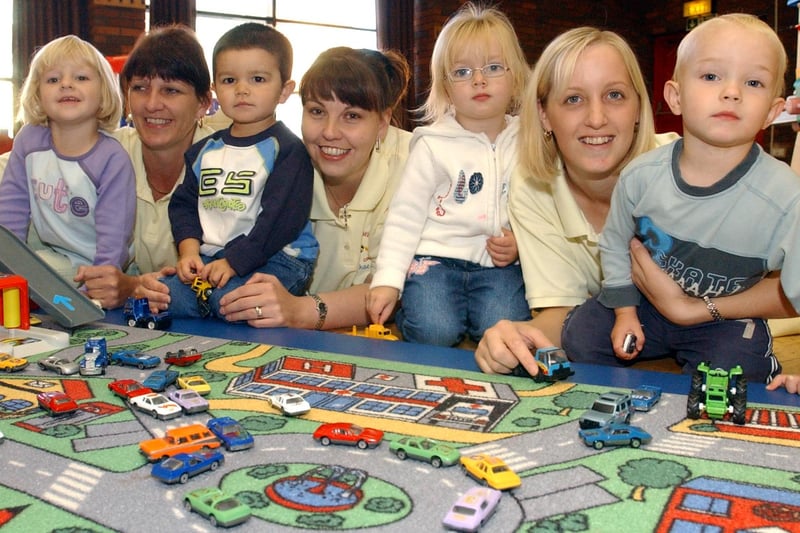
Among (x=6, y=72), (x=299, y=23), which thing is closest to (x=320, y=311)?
(x=6, y=72)

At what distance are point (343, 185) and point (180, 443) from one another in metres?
1.22

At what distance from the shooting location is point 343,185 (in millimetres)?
1973

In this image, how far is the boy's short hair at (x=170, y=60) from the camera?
1984mm

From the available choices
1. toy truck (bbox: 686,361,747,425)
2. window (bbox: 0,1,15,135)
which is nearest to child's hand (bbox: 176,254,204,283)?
toy truck (bbox: 686,361,747,425)

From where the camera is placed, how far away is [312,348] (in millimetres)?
1388

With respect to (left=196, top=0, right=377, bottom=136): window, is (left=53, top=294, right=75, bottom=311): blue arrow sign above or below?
below

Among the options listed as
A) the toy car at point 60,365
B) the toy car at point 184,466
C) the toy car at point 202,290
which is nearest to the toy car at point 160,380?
the toy car at point 60,365

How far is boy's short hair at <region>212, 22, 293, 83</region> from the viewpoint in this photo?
6.03 feet

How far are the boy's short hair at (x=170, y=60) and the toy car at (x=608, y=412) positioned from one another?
1510mm

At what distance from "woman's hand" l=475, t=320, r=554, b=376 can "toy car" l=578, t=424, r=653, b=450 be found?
260 millimetres

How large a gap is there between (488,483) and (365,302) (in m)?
1.16

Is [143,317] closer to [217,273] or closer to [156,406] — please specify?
[217,273]

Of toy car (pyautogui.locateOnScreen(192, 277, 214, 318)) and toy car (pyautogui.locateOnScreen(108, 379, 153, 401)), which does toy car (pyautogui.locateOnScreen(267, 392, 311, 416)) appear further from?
toy car (pyautogui.locateOnScreen(192, 277, 214, 318))

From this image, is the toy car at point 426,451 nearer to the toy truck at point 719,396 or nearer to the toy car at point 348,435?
the toy car at point 348,435
